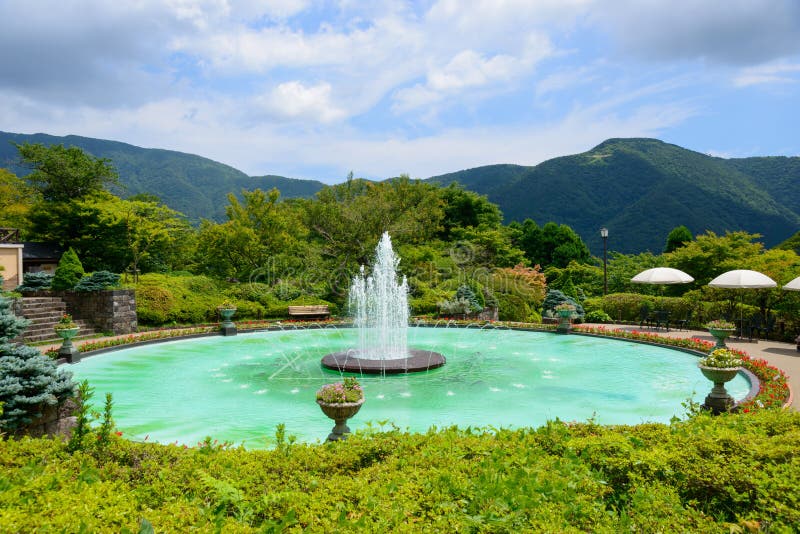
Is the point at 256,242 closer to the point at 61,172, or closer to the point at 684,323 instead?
the point at 61,172

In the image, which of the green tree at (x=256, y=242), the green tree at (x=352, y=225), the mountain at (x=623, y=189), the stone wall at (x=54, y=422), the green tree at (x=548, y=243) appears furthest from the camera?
the mountain at (x=623, y=189)

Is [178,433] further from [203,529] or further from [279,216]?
[279,216]

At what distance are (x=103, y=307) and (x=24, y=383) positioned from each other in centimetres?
1195

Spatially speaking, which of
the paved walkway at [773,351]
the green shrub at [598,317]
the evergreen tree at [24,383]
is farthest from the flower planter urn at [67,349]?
the green shrub at [598,317]

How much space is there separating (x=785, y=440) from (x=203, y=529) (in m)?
4.48

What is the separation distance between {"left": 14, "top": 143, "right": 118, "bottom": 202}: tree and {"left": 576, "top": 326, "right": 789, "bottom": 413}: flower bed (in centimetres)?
3050

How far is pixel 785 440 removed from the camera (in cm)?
388

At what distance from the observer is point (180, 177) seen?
319 feet

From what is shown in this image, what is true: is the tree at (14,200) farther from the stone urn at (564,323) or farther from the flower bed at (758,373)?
the flower bed at (758,373)

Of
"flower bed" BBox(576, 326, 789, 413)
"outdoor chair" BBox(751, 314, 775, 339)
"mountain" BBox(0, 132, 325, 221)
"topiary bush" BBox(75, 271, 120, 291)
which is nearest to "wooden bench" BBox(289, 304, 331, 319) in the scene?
"topiary bush" BBox(75, 271, 120, 291)

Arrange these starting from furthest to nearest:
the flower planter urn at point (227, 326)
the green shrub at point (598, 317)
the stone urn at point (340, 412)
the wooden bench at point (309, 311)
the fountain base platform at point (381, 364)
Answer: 1. the green shrub at point (598, 317)
2. the wooden bench at point (309, 311)
3. the flower planter urn at point (227, 326)
4. the fountain base platform at point (381, 364)
5. the stone urn at point (340, 412)

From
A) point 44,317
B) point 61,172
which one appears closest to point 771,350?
point 44,317

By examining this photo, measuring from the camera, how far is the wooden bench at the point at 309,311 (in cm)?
1941

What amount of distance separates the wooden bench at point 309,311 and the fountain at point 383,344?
1.44m
